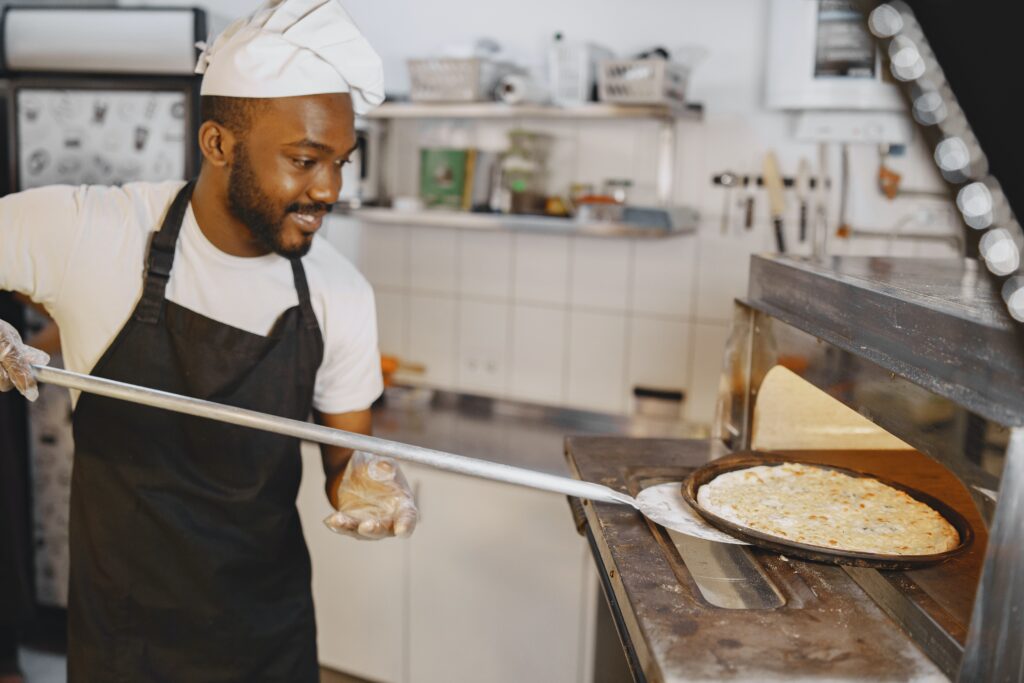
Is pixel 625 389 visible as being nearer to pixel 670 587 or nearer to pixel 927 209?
pixel 927 209

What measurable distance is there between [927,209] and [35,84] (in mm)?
2707

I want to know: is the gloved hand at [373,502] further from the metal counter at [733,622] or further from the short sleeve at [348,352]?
the metal counter at [733,622]

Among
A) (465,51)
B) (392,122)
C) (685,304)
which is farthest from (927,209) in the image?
(392,122)

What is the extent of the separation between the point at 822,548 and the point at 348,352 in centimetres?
95

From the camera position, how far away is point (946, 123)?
0.51 meters

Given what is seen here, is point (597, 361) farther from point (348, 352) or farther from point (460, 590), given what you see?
point (348, 352)

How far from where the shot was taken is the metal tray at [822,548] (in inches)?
40.6

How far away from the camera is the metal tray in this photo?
3.39ft

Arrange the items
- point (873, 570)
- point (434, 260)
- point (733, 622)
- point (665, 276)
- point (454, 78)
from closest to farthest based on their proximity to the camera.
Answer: point (733, 622), point (873, 570), point (454, 78), point (665, 276), point (434, 260)

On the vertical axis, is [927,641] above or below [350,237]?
below

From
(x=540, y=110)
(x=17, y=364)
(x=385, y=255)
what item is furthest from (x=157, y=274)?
(x=385, y=255)

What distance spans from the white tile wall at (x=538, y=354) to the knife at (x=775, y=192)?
0.75 meters

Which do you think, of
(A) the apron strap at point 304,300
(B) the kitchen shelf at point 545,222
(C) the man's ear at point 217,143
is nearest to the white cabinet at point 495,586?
(B) the kitchen shelf at point 545,222

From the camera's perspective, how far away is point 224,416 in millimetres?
1271
